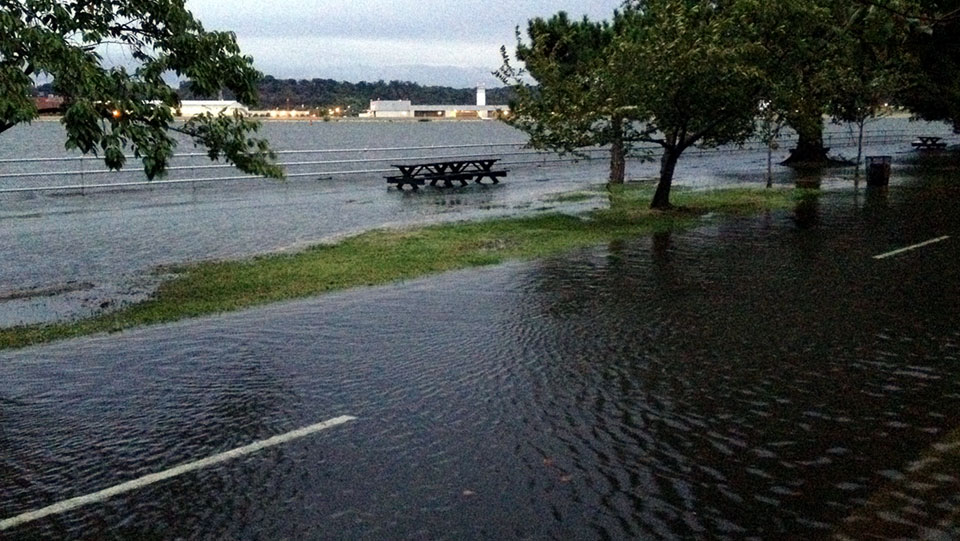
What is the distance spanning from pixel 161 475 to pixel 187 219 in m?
17.9

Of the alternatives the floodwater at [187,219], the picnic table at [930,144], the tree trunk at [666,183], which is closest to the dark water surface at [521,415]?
the floodwater at [187,219]

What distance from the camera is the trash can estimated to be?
27.5 m

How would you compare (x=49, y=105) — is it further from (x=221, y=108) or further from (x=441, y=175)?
(x=441, y=175)

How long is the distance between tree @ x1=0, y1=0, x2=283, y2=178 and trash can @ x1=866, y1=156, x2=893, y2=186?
21679mm

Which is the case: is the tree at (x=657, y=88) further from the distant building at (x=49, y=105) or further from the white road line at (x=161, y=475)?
the white road line at (x=161, y=475)

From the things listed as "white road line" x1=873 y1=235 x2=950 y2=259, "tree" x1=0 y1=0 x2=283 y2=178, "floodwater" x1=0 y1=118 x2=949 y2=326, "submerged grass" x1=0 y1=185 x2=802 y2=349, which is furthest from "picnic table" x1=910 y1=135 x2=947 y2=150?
"tree" x1=0 y1=0 x2=283 y2=178

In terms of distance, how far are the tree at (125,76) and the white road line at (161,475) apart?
4.32 meters

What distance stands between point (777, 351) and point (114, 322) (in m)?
7.45

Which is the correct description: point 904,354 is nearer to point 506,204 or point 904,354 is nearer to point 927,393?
point 927,393

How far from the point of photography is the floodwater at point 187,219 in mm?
13219

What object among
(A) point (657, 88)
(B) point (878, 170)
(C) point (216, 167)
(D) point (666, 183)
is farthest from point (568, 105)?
(C) point (216, 167)

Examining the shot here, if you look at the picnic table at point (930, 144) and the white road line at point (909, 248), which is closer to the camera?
the white road line at point (909, 248)

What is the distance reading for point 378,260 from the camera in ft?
47.9

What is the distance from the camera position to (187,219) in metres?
22.6
